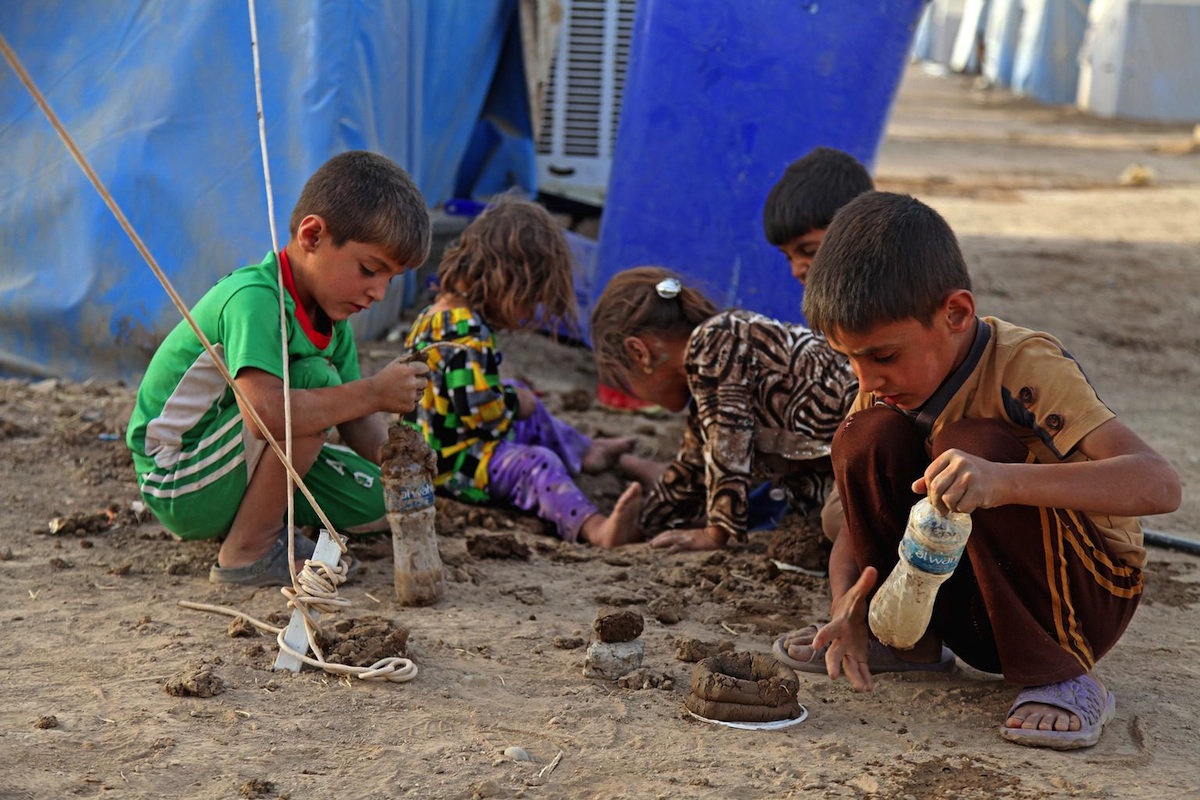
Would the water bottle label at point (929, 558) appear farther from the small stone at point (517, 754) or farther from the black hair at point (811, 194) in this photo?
the black hair at point (811, 194)

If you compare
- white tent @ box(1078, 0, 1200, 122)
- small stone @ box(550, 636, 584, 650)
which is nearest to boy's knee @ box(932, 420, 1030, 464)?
small stone @ box(550, 636, 584, 650)

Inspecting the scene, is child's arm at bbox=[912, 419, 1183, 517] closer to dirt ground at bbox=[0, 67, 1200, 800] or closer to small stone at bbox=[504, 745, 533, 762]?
dirt ground at bbox=[0, 67, 1200, 800]

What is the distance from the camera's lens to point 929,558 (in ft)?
6.22

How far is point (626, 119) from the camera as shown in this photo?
461 cm

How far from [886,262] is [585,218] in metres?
4.16

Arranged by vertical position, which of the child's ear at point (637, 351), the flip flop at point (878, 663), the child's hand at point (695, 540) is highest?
the child's ear at point (637, 351)

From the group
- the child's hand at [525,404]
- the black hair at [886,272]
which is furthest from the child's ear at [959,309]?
the child's hand at [525,404]

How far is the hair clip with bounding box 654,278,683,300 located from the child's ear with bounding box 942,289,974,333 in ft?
3.92

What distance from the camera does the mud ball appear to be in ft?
7.54

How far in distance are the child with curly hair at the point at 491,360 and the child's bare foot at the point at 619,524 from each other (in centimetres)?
1

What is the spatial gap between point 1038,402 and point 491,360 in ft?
5.68

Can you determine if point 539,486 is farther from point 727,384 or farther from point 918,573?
point 918,573

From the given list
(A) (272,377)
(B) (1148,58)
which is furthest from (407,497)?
(B) (1148,58)

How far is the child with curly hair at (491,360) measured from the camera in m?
3.40
